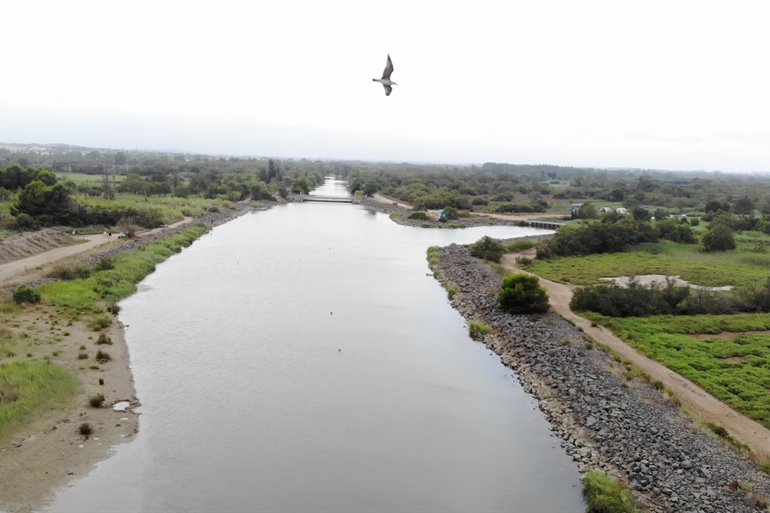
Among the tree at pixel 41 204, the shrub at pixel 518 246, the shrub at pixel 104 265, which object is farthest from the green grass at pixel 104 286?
the shrub at pixel 518 246

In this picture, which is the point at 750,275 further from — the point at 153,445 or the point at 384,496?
the point at 153,445

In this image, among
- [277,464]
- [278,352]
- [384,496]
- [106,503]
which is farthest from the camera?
[278,352]

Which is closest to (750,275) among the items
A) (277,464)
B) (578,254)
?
(578,254)

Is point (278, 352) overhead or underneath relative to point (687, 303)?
underneath

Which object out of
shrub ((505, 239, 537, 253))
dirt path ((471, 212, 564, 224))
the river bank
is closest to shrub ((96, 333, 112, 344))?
the river bank

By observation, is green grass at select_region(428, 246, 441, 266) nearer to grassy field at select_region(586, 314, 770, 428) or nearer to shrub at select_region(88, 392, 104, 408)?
grassy field at select_region(586, 314, 770, 428)

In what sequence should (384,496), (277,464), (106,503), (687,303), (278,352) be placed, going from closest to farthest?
(106,503), (384,496), (277,464), (278,352), (687,303)

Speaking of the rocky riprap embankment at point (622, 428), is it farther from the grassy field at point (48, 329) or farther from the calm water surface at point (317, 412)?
the grassy field at point (48, 329)

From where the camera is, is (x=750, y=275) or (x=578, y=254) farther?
(x=578, y=254)
